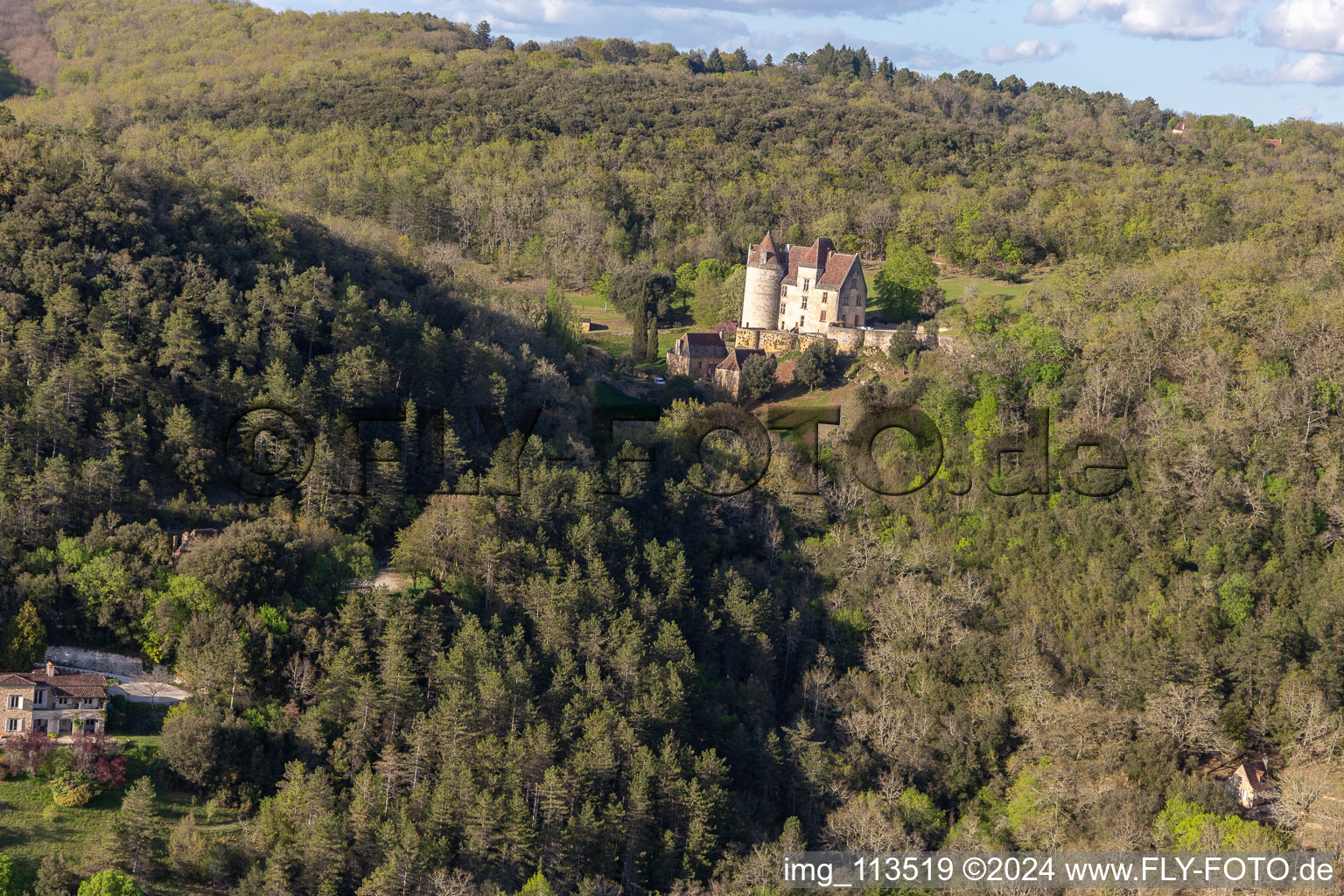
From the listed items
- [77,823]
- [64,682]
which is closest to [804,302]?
[64,682]

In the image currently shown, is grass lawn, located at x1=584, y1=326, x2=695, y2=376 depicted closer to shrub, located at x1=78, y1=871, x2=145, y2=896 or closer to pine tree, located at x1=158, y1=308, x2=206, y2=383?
pine tree, located at x1=158, y1=308, x2=206, y2=383

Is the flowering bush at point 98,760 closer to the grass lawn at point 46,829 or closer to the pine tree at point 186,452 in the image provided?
the grass lawn at point 46,829

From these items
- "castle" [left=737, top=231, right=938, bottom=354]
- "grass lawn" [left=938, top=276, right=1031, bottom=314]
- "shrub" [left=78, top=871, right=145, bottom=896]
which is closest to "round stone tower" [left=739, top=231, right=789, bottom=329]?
"castle" [left=737, top=231, right=938, bottom=354]

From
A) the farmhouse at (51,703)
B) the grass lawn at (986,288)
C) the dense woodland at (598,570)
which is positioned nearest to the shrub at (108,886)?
the dense woodland at (598,570)

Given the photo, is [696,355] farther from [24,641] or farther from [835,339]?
[24,641]

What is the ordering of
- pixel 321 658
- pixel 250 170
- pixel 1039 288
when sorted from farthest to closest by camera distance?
pixel 250 170 → pixel 1039 288 → pixel 321 658

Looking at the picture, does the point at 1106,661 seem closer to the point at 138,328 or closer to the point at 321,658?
the point at 321,658

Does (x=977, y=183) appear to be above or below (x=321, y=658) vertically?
above

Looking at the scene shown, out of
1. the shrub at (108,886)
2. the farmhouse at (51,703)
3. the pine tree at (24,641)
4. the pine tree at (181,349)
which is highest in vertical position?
the pine tree at (181,349)

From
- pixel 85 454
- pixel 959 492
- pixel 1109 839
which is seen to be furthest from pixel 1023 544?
pixel 85 454
